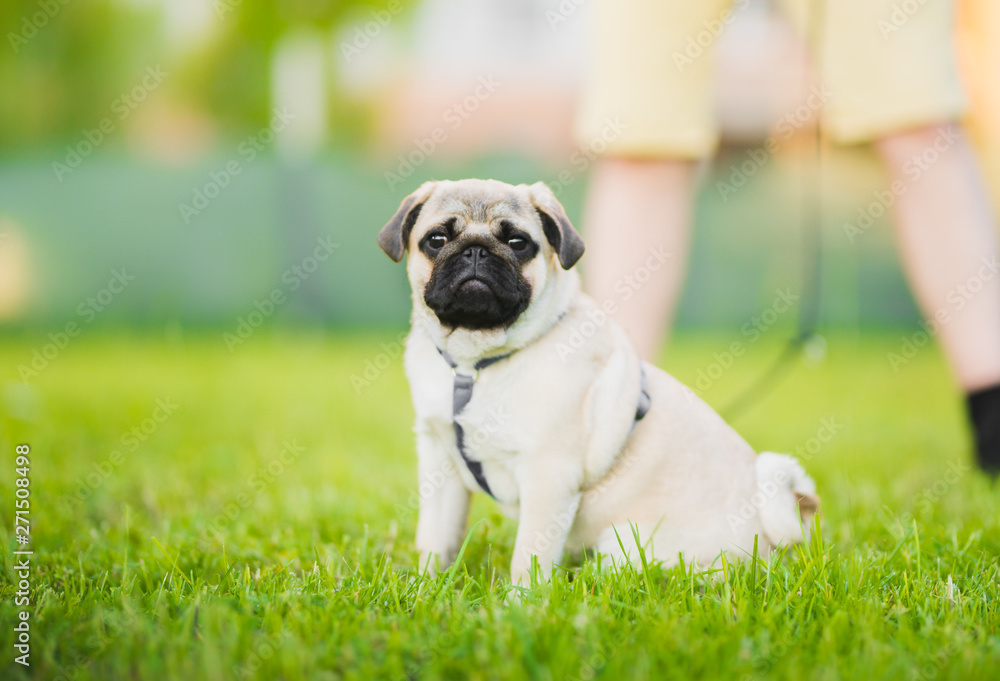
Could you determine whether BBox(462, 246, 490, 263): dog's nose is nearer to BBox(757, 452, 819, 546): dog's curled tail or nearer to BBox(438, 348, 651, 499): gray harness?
BBox(438, 348, 651, 499): gray harness

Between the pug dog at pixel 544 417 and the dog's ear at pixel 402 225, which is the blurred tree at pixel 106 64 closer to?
the dog's ear at pixel 402 225

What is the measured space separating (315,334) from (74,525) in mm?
5635

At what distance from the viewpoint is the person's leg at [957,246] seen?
9.63ft

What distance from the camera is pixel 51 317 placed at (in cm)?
922

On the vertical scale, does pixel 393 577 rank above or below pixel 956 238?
below

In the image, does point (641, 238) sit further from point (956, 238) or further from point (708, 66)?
point (956, 238)

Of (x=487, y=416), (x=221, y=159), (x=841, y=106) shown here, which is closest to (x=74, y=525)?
(x=487, y=416)

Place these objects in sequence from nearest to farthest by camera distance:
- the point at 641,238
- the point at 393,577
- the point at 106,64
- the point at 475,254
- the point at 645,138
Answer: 1. the point at 393,577
2. the point at 475,254
3. the point at 645,138
4. the point at 641,238
5. the point at 106,64

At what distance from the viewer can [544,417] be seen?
2.01m

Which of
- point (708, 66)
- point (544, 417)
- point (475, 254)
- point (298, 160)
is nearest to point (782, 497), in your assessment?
point (544, 417)

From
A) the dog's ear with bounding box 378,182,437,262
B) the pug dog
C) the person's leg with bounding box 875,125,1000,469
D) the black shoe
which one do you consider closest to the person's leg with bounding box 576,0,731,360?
the pug dog

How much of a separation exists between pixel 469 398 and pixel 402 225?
525mm

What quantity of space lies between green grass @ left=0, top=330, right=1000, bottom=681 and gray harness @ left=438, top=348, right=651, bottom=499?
0.18 meters

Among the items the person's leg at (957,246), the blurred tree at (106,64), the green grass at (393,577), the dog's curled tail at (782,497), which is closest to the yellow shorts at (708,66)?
the person's leg at (957,246)
